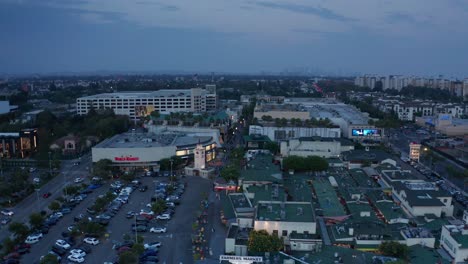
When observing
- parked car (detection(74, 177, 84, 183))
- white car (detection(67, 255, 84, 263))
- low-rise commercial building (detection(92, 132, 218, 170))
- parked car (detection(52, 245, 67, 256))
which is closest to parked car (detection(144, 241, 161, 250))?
white car (detection(67, 255, 84, 263))

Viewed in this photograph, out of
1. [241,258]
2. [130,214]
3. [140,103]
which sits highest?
[140,103]

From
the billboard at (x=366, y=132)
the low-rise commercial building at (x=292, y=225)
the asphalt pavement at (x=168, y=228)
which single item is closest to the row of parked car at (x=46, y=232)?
the asphalt pavement at (x=168, y=228)

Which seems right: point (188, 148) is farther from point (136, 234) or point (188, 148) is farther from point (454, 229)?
point (454, 229)

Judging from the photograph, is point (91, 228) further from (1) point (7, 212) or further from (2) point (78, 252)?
(1) point (7, 212)

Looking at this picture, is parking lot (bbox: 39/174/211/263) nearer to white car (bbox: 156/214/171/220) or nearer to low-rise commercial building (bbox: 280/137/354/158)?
white car (bbox: 156/214/171/220)

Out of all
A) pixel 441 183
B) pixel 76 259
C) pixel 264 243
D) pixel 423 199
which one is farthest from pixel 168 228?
pixel 441 183
